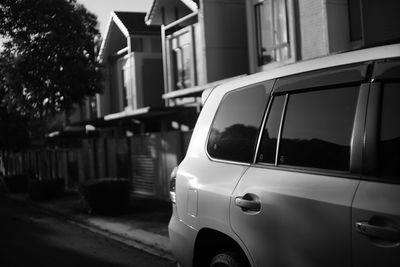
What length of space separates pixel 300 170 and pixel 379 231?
72 cm

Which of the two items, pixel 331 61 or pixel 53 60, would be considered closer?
pixel 331 61

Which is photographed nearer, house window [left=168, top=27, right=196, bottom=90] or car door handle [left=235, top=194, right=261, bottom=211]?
car door handle [left=235, top=194, right=261, bottom=211]

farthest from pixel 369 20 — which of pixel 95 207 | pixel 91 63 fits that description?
pixel 91 63

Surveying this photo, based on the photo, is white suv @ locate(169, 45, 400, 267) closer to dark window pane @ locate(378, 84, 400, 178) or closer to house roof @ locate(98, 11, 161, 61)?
dark window pane @ locate(378, 84, 400, 178)

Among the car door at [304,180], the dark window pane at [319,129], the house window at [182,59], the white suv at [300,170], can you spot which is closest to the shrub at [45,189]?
the house window at [182,59]

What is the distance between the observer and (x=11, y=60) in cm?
1612

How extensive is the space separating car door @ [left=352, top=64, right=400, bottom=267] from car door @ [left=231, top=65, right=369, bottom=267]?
6 centimetres

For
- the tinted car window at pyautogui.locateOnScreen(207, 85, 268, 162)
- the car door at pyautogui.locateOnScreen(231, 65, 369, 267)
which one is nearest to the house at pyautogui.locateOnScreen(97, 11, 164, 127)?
the tinted car window at pyautogui.locateOnScreen(207, 85, 268, 162)

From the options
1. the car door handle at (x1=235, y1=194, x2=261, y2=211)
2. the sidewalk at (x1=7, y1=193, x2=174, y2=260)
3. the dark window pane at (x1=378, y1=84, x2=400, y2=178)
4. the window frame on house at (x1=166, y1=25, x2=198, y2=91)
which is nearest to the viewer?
the dark window pane at (x1=378, y1=84, x2=400, y2=178)

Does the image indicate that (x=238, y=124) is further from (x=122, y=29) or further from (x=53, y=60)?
(x=122, y=29)

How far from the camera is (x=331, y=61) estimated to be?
3025mm

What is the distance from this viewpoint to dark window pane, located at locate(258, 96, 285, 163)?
338 centimetres

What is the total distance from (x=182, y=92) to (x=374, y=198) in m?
13.3

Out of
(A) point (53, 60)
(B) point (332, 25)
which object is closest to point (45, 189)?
(A) point (53, 60)
